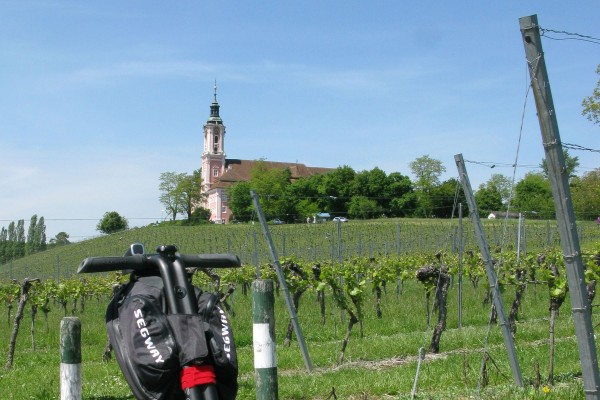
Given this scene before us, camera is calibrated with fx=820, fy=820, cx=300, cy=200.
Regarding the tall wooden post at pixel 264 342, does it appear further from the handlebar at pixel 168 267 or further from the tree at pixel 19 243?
A: the tree at pixel 19 243

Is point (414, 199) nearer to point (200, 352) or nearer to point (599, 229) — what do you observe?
point (599, 229)

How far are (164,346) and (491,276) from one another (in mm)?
4481

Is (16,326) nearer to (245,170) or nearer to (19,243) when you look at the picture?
(19,243)

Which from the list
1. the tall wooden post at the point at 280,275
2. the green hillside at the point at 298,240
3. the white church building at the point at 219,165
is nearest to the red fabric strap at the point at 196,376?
the tall wooden post at the point at 280,275

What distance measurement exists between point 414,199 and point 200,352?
81271mm

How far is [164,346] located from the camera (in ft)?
8.82

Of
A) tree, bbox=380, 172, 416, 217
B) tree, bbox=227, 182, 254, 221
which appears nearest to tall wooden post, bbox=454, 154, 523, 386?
tree, bbox=227, 182, 254, 221

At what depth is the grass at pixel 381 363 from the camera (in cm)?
677

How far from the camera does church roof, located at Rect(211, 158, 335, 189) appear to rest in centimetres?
13875

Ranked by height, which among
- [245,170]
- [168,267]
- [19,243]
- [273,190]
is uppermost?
[245,170]

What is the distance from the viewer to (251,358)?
33.7ft

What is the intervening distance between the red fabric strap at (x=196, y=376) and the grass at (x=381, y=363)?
333cm

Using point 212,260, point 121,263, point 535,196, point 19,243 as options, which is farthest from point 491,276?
point 535,196

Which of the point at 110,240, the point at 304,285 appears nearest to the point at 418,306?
the point at 304,285
